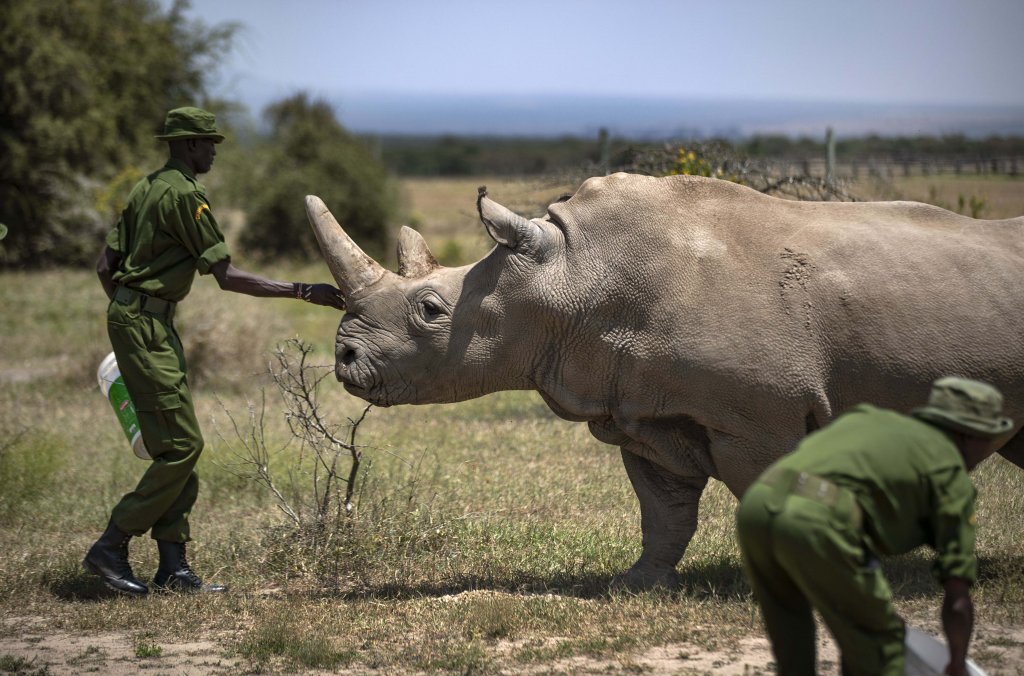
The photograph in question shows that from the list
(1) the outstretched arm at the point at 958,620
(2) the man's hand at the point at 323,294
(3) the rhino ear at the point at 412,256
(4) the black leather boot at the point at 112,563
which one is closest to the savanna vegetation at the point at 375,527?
(4) the black leather boot at the point at 112,563

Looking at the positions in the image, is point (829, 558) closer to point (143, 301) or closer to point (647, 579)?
point (647, 579)

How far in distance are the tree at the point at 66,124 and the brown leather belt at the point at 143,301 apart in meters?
16.8

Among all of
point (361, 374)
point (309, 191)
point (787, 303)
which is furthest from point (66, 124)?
point (787, 303)

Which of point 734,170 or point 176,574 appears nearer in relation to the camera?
point 176,574

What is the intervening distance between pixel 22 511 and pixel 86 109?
690 inches

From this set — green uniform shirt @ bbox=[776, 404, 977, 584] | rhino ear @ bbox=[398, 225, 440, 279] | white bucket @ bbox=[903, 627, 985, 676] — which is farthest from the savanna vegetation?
green uniform shirt @ bbox=[776, 404, 977, 584]

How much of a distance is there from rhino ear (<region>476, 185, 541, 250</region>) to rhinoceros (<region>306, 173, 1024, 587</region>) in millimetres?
10

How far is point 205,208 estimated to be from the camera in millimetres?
6406

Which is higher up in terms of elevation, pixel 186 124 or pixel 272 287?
pixel 186 124

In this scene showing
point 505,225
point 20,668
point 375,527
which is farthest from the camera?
point 375,527

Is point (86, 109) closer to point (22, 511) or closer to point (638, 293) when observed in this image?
point (22, 511)

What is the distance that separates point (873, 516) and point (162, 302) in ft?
13.5

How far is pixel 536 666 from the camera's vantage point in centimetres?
522

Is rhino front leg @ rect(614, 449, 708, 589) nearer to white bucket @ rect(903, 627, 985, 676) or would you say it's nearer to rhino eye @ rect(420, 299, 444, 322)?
rhino eye @ rect(420, 299, 444, 322)
